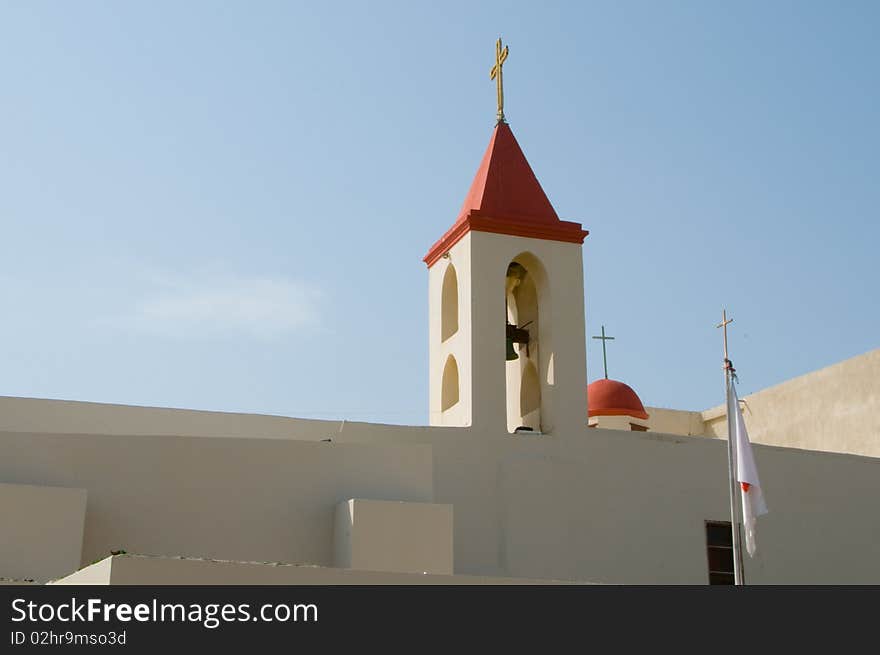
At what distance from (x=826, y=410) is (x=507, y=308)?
18.1 feet

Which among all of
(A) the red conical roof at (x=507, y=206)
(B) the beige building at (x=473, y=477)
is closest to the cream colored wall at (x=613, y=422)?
(B) the beige building at (x=473, y=477)

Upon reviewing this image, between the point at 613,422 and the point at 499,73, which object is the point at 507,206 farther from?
the point at 613,422

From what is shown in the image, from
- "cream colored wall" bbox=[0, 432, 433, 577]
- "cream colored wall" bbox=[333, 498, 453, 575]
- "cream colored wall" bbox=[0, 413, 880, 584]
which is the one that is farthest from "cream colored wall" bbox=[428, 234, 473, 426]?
"cream colored wall" bbox=[333, 498, 453, 575]

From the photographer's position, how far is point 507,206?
13422mm

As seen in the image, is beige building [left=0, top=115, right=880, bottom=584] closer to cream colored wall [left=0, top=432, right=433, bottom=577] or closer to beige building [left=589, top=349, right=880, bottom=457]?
cream colored wall [left=0, top=432, right=433, bottom=577]

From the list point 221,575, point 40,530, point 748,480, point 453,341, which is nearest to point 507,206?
point 453,341

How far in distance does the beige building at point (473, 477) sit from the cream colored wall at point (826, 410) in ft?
7.02

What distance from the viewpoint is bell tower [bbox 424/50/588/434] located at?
1281 centimetres

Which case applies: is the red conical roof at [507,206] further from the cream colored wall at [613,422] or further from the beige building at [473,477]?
the cream colored wall at [613,422]

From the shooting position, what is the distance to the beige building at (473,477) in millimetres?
10695

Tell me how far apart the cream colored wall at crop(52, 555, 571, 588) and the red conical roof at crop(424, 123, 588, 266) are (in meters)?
5.88
